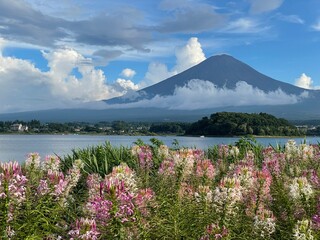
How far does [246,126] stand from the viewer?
59906mm

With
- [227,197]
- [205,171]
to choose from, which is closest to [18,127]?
[205,171]

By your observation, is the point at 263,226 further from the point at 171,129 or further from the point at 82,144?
the point at 171,129

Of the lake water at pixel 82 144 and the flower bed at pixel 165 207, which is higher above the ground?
the flower bed at pixel 165 207

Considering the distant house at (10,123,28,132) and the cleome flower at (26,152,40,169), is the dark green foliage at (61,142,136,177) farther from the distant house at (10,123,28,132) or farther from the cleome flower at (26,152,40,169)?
the distant house at (10,123,28,132)

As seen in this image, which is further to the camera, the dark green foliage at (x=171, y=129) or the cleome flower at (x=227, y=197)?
the dark green foliage at (x=171, y=129)

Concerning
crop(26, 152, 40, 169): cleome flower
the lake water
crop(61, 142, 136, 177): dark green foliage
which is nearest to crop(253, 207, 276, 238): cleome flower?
the lake water

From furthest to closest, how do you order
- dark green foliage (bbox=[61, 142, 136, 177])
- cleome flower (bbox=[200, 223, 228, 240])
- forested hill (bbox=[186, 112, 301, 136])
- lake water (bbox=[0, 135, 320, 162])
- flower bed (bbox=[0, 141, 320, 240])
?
1. forested hill (bbox=[186, 112, 301, 136])
2. lake water (bbox=[0, 135, 320, 162])
3. dark green foliage (bbox=[61, 142, 136, 177])
4. cleome flower (bbox=[200, 223, 228, 240])
5. flower bed (bbox=[0, 141, 320, 240])

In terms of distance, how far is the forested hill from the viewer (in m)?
59.8

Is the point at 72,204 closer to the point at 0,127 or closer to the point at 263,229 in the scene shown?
the point at 263,229

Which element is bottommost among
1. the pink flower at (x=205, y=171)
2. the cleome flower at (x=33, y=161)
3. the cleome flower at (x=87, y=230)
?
the cleome flower at (x=87, y=230)

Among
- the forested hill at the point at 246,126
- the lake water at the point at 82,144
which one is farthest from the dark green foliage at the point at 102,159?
the forested hill at the point at 246,126

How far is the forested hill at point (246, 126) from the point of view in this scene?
5975 cm

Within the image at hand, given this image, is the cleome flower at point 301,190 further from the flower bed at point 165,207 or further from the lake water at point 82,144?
the lake water at point 82,144

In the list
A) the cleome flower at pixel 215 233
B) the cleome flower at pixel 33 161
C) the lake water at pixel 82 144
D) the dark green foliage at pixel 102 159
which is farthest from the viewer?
the lake water at pixel 82 144
